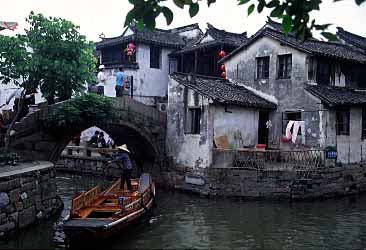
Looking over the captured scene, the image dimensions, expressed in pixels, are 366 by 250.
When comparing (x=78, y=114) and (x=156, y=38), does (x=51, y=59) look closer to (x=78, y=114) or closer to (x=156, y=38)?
(x=78, y=114)

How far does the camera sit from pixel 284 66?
1883 cm

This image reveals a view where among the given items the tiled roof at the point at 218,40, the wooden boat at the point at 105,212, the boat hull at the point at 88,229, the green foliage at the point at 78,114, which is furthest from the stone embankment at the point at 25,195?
the tiled roof at the point at 218,40

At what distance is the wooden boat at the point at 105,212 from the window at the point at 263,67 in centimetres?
847

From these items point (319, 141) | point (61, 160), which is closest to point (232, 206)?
point (319, 141)

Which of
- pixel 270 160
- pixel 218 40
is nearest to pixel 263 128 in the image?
pixel 270 160

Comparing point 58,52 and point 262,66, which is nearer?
point 58,52

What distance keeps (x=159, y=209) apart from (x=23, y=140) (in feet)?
16.2

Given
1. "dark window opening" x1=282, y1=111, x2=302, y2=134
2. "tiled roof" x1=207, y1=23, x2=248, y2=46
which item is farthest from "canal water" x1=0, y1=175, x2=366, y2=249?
"tiled roof" x1=207, y1=23, x2=248, y2=46

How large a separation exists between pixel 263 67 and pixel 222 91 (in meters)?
2.70

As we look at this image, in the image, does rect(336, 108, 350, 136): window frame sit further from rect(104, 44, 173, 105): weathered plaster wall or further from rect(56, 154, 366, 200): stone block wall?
rect(104, 44, 173, 105): weathered plaster wall

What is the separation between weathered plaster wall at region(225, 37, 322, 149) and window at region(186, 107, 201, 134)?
142 inches

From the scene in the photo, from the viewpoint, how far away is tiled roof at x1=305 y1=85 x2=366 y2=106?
56.0ft

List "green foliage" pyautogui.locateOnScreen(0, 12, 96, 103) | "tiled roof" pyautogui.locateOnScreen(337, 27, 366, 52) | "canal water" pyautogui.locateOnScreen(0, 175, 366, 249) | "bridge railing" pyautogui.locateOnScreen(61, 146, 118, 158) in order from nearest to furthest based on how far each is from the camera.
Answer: "canal water" pyautogui.locateOnScreen(0, 175, 366, 249), "green foliage" pyautogui.locateOnScreen(0, 12, 96, 103), "bridge railing" pyautogui.locateOnScreen(61, 146, 118, 158), "tiled roof" pyautogui.locateOnScreen(337, 27, 366, 52)

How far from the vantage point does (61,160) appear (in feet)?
78.6
